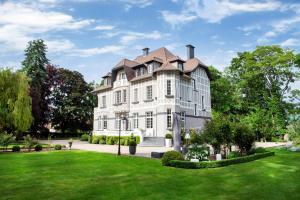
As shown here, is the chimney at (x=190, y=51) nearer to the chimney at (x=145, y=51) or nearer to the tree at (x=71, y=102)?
the chimney at (x=145, y=51)

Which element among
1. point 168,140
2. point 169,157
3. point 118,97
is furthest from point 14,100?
point 169,157

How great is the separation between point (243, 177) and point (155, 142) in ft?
64.0

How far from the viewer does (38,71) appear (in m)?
46.1

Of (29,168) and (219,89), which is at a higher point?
(219,89)

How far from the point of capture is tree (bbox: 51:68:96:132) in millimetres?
51625

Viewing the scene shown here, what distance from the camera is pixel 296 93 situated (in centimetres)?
4094

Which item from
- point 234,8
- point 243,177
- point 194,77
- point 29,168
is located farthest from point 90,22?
point 194,77

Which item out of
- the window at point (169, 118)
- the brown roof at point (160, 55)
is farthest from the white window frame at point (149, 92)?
the brown roof at point (160, 55)

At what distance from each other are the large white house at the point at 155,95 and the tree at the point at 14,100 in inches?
452

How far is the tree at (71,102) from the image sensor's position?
5162 cm

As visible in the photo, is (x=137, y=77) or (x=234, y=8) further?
(x=137, y=77)

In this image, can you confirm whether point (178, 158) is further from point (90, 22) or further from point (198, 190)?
point (90, 22)

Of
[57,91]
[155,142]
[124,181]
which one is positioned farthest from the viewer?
[57,91]

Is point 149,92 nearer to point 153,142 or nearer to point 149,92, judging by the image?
point 149,92
